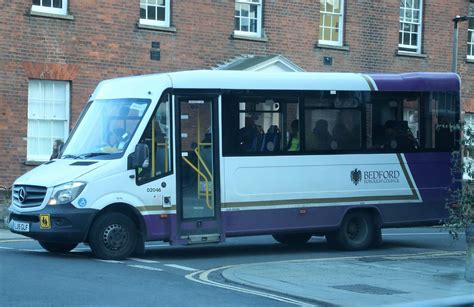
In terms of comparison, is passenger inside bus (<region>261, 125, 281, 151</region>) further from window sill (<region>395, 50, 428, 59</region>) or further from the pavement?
window sill (<region>395, 50, 428, 59</region>)

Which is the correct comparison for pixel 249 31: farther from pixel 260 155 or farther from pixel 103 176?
pixel 103 176

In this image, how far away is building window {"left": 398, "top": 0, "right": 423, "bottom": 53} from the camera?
28.3 meters

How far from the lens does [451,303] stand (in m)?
4.25

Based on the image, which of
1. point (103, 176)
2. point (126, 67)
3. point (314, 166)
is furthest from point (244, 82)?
point (126, 67)

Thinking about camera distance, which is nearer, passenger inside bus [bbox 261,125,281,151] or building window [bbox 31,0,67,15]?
passenger inside bus [bbox 261,125,281,151]

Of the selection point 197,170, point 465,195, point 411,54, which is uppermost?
point 411,54

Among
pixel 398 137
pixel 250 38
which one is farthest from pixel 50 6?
pixel 398 137

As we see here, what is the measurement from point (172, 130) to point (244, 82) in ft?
5.19

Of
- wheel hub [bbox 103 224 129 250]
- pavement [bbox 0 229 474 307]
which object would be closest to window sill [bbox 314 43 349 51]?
pavement [bbox 0 229 474 307]

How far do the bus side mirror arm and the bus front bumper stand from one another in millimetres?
906

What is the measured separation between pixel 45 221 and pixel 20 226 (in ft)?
1.88

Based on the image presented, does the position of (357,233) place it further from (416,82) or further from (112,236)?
(112,236)

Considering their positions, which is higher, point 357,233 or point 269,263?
point 357,233

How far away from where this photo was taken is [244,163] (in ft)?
Result: 48.6
